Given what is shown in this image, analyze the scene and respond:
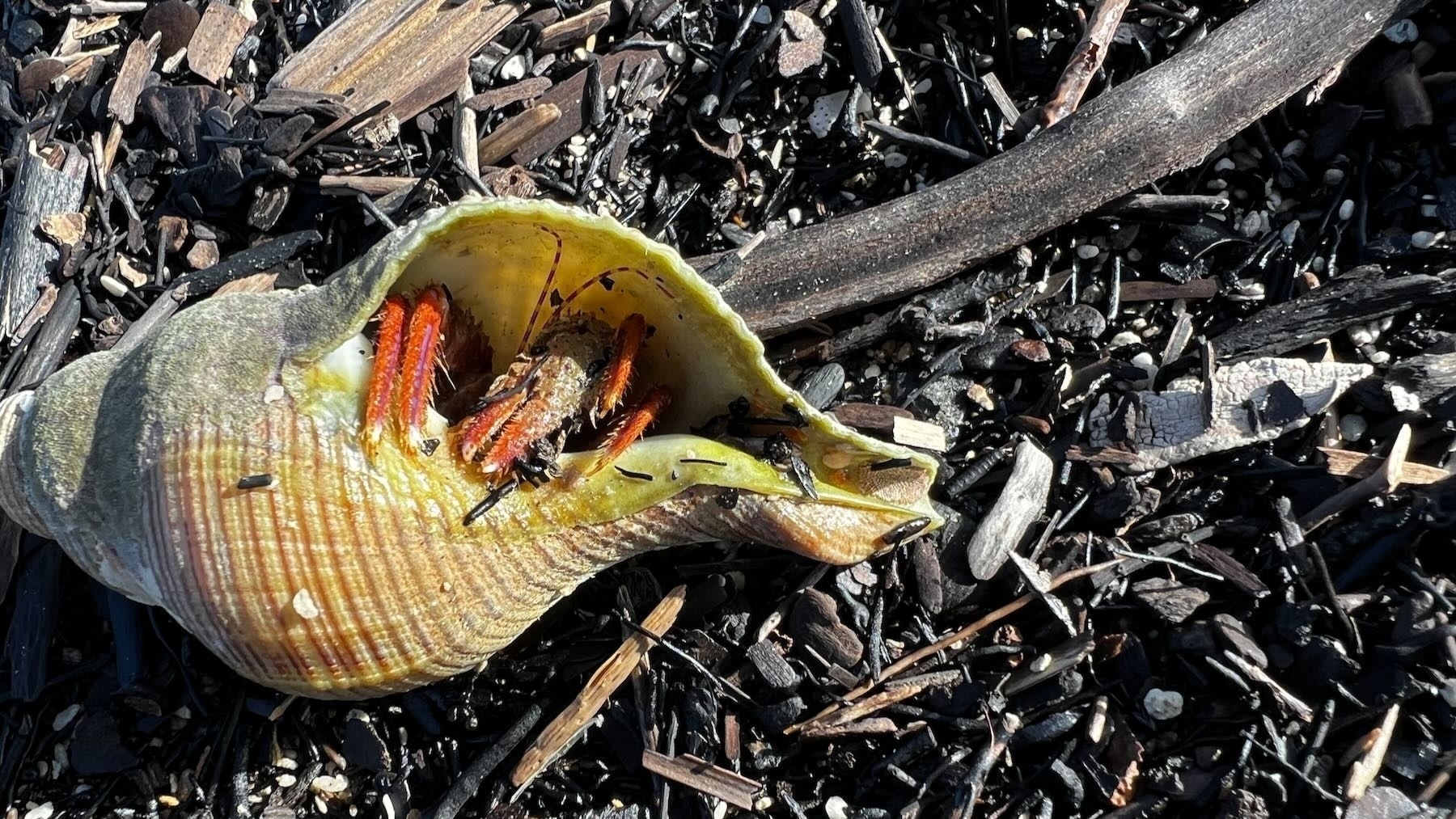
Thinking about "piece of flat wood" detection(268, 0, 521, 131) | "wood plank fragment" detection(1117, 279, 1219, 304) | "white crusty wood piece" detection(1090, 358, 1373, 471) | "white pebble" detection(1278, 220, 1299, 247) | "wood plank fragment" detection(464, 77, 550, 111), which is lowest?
"white crusty wood piece" detection(1090, 358, 1373, 471)

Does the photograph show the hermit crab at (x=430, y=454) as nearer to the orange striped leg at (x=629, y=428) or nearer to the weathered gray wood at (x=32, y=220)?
the orange striped leg at (x=629, y=428)

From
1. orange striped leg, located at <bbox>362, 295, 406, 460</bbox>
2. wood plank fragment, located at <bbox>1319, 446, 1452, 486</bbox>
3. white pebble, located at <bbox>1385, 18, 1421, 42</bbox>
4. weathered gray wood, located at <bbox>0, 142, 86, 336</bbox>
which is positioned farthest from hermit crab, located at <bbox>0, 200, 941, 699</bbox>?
white pebble, located at <bbox>1385, 18, 1421, 42</bbox>

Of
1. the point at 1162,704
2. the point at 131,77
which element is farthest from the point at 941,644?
the point at 131,77

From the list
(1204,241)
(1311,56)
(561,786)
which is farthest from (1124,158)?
(561,786)

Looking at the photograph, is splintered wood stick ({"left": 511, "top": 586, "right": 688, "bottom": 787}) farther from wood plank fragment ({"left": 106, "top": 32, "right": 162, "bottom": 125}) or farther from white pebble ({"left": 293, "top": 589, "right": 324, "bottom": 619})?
wood plank fragment ({"left": 106, "top": 32, "right": 162, "bottom": 125})

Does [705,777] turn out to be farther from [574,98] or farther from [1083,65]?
[1083,65]

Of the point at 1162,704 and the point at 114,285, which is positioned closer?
the point at 1162,704

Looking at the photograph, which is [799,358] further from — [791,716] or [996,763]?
[996,763]
